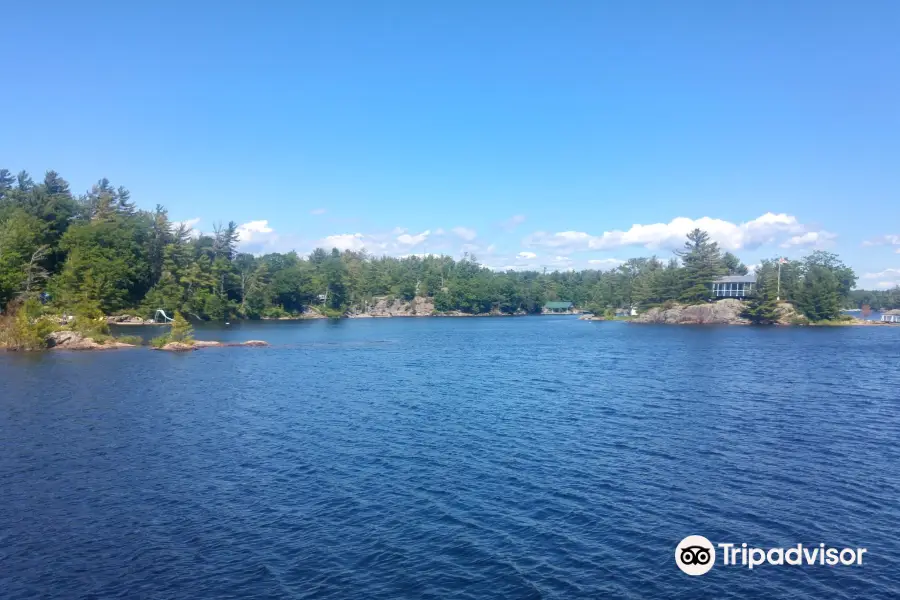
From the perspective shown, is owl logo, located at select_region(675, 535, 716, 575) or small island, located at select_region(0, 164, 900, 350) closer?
owl logo, located at select_region(675, 535, 716, 575)

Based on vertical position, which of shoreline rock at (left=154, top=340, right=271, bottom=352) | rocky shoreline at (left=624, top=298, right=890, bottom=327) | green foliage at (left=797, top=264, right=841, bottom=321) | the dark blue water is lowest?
the dark blue water

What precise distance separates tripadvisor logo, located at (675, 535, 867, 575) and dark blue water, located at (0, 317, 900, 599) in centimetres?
34

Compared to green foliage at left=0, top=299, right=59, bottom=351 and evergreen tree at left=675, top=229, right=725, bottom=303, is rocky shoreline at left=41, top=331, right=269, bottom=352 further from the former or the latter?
evergreen tree at left=675, top=229, right=725, bottom=303

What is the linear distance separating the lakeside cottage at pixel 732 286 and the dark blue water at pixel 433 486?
4095 inches

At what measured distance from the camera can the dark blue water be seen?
1689cm

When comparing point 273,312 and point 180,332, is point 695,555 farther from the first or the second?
point 273,312

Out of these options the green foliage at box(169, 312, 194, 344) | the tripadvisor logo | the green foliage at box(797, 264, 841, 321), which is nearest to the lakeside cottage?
the green foliage at box(797, 264, 841, 321)

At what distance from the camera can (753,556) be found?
714 inches

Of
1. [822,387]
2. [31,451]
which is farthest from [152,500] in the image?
[822,387]

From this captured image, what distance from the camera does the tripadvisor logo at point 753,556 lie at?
1769 centimetres

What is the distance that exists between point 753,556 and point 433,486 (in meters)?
11.5

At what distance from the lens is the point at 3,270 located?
84.1m

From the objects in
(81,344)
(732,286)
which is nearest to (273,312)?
(81,344)

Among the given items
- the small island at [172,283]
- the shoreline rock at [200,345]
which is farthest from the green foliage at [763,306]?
the shoreline rock at [200,345]
